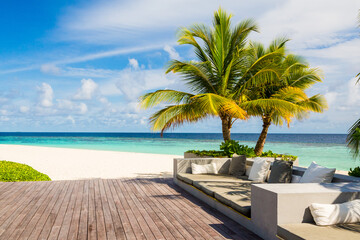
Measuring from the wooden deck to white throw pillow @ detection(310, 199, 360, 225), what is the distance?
663 millimetres

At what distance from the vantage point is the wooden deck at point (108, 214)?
10.4 feet

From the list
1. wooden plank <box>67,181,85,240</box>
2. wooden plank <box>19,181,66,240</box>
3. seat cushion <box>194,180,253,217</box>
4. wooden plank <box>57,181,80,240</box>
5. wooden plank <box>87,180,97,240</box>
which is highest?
seat cushion <box>194,180,253,217</box>

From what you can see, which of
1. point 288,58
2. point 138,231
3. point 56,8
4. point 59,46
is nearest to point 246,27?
point 288,58

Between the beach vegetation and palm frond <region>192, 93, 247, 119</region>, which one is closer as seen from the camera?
palm frond <region>192, 93, 247, 119</region>

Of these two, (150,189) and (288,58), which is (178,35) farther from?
(150,189)

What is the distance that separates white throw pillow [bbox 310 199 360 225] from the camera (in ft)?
8.61

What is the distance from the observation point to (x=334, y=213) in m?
2.64

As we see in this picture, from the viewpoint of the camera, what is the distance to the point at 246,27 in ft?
24.6

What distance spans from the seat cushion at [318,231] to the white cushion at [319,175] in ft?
3.33

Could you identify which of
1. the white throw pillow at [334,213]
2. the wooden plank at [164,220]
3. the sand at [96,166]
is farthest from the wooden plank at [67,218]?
the sand at [96,166]

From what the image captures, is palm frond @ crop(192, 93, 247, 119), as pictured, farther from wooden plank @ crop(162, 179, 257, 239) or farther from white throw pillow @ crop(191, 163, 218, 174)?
wooden plank @ crop(162, 179, 257, 239)

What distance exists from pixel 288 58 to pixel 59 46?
1910 cm

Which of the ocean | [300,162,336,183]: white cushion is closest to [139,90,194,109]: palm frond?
[300,162,336,183]: white cushion

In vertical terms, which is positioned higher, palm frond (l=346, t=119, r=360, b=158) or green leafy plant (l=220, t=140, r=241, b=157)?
palm frond (l=346, t=119, r=360, b=158)
